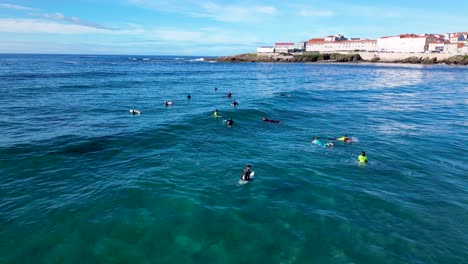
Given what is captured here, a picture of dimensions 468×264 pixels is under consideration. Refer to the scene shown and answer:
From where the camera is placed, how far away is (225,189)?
65.0 feet

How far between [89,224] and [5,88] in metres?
55.3

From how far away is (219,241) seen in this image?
1470cm

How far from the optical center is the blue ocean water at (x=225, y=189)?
14188mm

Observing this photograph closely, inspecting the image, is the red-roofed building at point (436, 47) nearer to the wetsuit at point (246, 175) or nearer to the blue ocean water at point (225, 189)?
the blue ocean water at point (225, 189)

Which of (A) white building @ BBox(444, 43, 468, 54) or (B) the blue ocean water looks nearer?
(B) the blue ocean water

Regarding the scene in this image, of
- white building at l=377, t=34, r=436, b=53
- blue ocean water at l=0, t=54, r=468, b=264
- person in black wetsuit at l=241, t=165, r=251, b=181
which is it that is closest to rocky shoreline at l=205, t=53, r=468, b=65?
white building at l=377, t=34, r=436, b=53

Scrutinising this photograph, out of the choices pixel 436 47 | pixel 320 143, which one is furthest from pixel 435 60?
pixel 320 143

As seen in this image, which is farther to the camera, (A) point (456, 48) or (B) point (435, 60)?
(A) point (456, 48)

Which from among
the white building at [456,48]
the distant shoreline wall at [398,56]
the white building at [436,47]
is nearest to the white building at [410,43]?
the white building at [436,47]

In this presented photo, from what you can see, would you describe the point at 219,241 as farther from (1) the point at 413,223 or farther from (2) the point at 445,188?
(2) the point at 445,188

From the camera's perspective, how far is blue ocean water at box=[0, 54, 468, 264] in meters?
14.2

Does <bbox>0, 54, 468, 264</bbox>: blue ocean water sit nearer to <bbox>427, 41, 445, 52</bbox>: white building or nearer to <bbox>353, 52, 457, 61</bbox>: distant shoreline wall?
<bbox>353, 52, 457, 61</bbox>: distant shoreline wall

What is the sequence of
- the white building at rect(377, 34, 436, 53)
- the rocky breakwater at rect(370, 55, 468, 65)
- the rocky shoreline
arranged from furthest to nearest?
the white building at rect(377, 34, 436, 53) < the rocky shoreline < the rocky breakwater at rect(370, 55, 468, 65)

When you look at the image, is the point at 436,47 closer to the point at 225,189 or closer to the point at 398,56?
the point at 398,56
